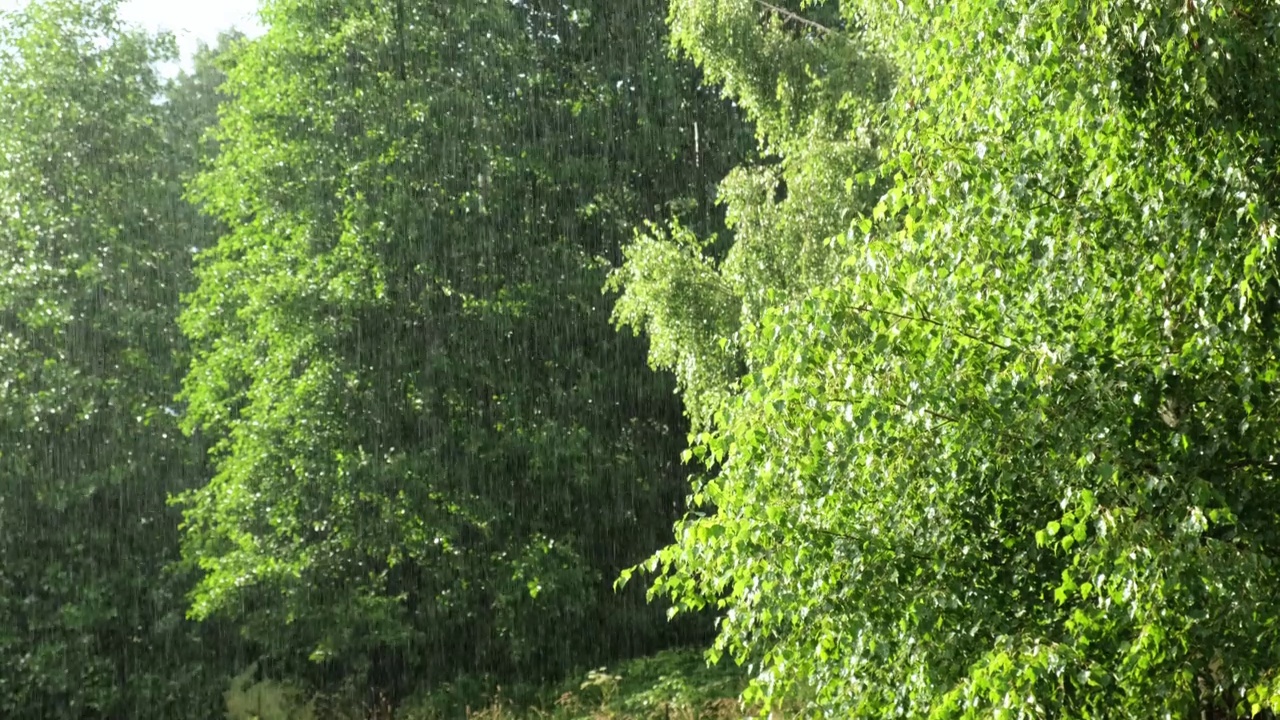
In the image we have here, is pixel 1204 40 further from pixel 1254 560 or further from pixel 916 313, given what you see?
pixel 1254 560

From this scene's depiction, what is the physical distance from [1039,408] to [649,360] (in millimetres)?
7663

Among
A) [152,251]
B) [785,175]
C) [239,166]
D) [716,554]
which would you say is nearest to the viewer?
[716,554]

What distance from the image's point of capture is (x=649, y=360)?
12.7 m

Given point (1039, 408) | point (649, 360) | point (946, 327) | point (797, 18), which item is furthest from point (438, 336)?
point (1039, 408)

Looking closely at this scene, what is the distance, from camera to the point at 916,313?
5551 mm

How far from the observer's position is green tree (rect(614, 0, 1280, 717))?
16.0 ft

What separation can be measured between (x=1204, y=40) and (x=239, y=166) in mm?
13593

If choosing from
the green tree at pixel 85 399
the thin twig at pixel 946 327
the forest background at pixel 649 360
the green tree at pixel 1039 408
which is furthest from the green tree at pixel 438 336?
the thin twig at pixel 946 327

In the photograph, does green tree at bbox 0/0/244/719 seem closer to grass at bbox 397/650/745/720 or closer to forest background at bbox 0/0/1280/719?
forest background at bbox 0/0/1280/719

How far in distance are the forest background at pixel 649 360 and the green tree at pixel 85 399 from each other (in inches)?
2.7

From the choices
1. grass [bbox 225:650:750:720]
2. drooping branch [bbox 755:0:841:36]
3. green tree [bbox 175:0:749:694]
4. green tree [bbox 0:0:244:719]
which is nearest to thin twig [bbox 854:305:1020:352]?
drooping branch [bbox 755:0:841:36]

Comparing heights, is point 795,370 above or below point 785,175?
below

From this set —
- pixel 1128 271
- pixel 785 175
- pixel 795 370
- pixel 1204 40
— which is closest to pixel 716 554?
pixel 795 370

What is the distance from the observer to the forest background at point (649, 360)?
5102 mm
